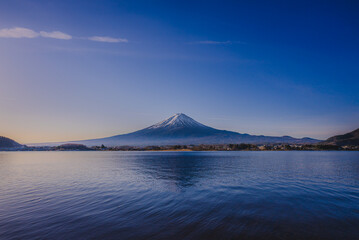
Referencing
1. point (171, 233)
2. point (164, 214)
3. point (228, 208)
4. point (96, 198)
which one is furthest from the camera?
point (96, 198)

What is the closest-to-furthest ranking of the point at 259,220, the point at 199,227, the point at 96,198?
the point at 199,227 < the point at 259,220 < the point at 96,198

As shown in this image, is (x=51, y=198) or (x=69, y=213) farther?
(x=51, y=198)

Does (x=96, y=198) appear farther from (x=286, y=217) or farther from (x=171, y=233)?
(x=286, y=217)

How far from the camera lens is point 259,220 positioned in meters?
11.7

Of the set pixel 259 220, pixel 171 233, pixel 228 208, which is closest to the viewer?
pixel 171 233

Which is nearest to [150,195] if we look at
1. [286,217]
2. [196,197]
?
[196,197]

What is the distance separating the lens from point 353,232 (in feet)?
32.9

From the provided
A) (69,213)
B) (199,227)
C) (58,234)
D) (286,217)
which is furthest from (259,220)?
(69,213)

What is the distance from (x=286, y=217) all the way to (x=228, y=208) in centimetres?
372

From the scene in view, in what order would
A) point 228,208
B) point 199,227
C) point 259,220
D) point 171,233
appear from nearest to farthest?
1. point 171,233
2. point 199,227
3. point 259,220
4. point 228,208

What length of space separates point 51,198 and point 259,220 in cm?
1734

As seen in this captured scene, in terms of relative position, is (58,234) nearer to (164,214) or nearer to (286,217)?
(164,214)

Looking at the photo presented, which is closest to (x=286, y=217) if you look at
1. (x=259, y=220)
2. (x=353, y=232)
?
(x=259, y=220)

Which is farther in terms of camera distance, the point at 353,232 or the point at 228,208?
the point at 228,208
